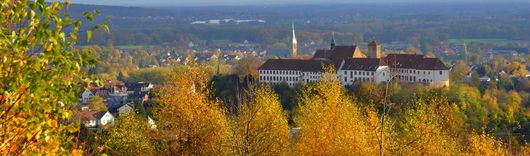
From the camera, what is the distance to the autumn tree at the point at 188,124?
18.3 meters

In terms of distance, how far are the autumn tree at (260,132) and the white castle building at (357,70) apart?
3021 cm

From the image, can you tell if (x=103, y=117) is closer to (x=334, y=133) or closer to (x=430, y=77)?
(x=430, y=77)

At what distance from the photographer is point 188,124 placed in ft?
61.4

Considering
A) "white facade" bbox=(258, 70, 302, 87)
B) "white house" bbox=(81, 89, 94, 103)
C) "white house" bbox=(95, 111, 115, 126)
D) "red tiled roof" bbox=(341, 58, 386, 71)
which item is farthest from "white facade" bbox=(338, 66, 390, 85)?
"white house" bbox=(81, 89, 94, 103)

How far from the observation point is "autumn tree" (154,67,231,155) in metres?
18.3

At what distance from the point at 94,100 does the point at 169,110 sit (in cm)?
4265

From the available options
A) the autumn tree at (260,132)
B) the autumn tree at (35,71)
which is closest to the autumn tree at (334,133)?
the autumn tree at (260,132)

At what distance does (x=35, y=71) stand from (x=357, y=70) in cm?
4906

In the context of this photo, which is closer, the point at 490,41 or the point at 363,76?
the point at 363,76

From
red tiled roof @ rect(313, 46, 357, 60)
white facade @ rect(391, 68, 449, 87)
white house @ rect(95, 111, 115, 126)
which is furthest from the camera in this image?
red tiled roof @ rect(313, 46, 357, 60)

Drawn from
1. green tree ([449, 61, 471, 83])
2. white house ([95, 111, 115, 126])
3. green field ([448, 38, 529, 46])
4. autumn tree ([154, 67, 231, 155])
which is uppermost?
autumn tree ([154, 67, 231, 155])

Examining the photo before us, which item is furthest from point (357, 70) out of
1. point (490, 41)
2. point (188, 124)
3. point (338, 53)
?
point (490, 41)

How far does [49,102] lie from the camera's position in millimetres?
8391

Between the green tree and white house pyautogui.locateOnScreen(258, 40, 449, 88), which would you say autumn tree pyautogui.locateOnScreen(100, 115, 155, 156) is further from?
the green tree
